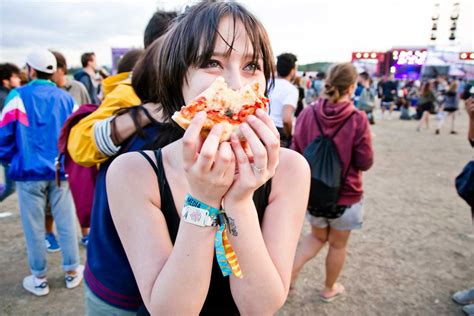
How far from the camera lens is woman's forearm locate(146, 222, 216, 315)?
3.50 ft

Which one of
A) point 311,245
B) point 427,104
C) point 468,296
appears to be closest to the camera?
point 468,296

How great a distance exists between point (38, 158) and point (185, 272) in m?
3.14

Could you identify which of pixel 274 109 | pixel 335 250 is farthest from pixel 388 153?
pixel 335 250

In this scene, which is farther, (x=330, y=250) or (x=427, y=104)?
(x=427, y=104)

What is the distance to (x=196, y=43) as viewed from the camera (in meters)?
1.21

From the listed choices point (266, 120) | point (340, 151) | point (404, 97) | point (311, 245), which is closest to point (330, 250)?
point (311, 245)

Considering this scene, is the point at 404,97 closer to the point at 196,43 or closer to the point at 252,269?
the point at 196,43

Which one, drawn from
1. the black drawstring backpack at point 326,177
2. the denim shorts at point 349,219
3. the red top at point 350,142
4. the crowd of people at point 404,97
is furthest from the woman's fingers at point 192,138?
the crowd of people at point 404,97

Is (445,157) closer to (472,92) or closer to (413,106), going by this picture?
(472,92)

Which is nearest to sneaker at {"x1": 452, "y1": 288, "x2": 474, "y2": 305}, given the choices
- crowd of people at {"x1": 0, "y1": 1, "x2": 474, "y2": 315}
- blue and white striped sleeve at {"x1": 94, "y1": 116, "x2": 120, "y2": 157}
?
crowd of people at {"x1": 0, "y1": 1, "x2": 474, "y2": 315}

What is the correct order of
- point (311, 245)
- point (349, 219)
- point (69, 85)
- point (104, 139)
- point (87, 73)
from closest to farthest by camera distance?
point (104, 139) → point (349, 219) → point (311, 245) → point (69, 85) → point (87, 73)

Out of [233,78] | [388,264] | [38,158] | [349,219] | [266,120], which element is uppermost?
[233,78]

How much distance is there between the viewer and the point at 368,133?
314cm

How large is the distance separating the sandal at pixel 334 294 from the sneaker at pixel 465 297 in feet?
3.99
